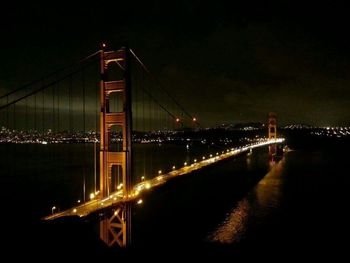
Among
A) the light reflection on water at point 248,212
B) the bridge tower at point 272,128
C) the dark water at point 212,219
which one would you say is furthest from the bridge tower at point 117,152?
the bridge tower at point 272,128

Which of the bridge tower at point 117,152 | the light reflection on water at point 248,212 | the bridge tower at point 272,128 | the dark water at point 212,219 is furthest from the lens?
the bridge tower at point 272,128

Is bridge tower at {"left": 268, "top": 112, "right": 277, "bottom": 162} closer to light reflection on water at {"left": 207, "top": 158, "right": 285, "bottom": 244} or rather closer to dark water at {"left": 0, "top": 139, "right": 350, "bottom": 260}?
dark water at {"left": 0, "top": 139, "right": 350, "bottom": 260}

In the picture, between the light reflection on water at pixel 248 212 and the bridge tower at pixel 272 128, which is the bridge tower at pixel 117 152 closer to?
the light reflection on water at pixel 248 212

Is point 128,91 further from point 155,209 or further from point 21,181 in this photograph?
point 21,181

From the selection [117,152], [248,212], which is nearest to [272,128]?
[248,212]

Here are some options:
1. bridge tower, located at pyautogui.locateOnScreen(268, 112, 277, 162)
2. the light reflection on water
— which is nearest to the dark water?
the light reflection on water

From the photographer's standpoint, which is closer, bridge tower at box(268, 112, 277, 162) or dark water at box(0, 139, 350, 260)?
dark water at box(0, 139, 350, 260)
